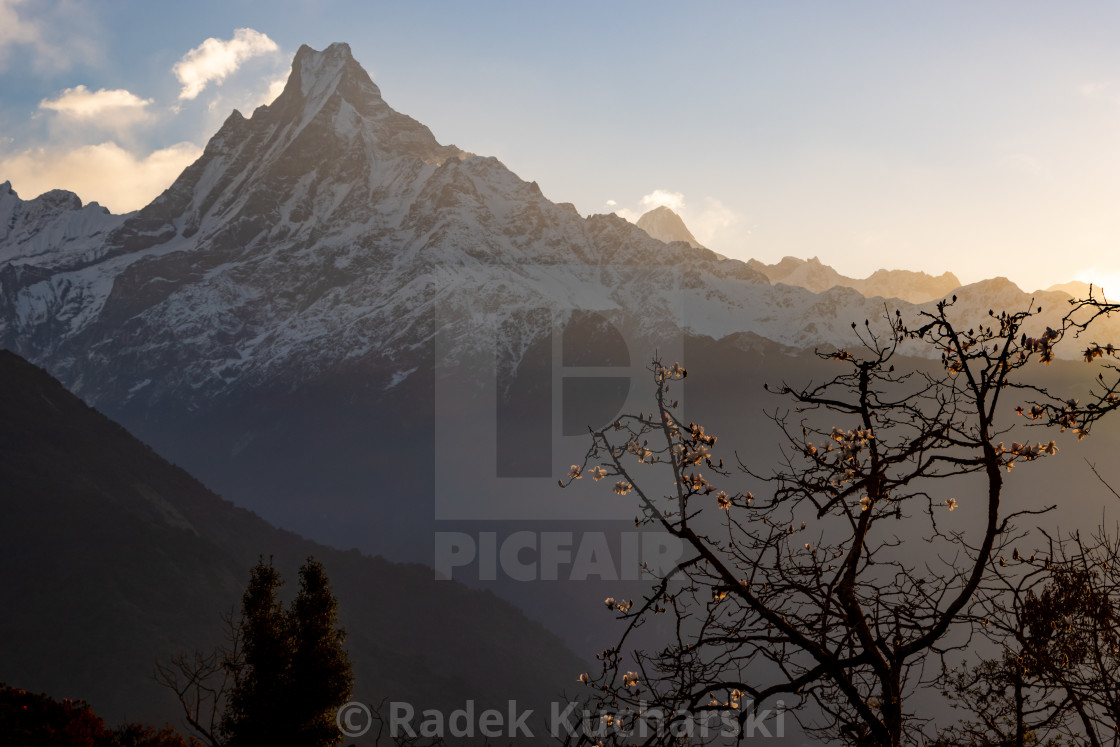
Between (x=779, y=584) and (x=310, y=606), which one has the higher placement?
(x=779, y=584)

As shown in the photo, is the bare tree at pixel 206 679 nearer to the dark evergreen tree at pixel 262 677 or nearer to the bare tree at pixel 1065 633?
the dark evergreen tree at pixel 262 677

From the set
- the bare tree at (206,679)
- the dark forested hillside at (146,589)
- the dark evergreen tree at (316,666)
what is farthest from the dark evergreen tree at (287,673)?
the dark forested hillside at (146,589)

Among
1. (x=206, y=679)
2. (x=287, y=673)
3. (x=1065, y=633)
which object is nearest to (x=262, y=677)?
(x=287, y=673)

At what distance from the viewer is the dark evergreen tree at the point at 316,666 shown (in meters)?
30.6

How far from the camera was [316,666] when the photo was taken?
31.2 meters

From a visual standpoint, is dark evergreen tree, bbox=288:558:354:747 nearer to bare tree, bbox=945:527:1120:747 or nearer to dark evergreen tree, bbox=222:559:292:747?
dark evergreen tree, bbox=222:559:292:747

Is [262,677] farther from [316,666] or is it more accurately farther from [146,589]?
[146,589]

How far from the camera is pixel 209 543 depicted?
435 ft

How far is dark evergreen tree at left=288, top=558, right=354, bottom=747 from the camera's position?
30562 millimetres

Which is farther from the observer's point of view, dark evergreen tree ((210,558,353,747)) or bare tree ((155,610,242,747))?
dark evergreen tree ((210,558,353,747))

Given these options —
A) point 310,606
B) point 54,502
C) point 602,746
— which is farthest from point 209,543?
point 602,746

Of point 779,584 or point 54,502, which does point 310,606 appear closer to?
point 779,584

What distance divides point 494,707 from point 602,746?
125884 millimetres

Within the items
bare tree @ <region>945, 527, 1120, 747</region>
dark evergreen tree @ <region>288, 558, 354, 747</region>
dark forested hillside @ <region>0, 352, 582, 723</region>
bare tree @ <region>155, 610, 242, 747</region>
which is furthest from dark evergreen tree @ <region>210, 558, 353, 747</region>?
dark forested hillside @ <region>0, 352, 582, 723</region>
